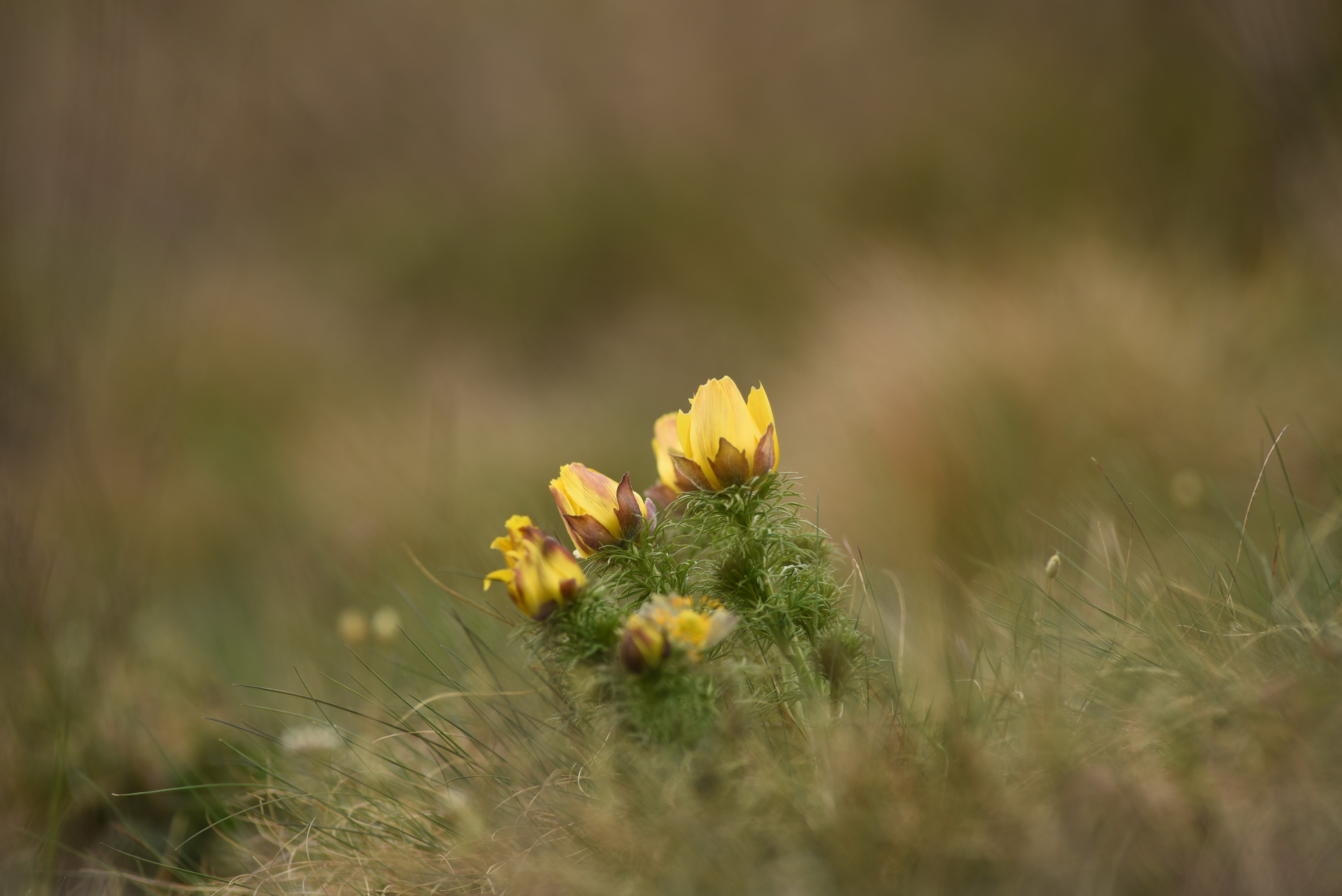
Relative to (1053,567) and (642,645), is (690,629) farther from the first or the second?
(1053,567)

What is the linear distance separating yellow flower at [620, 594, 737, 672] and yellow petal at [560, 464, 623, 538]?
11 cm

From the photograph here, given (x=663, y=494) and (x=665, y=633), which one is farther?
(x=663, y=494)

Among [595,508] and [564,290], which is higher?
[595,508]

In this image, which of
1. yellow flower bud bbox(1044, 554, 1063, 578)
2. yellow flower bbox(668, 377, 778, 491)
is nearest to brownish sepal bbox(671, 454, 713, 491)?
yellow flower bbox(668, 377, 778, 491)

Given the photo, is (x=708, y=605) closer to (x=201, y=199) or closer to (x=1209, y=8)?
(x=1209, y=8)

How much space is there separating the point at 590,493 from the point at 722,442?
0.41 feet

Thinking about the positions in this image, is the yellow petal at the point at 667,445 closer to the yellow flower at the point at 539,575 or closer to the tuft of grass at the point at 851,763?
the tuft of grass at the point at 851,763

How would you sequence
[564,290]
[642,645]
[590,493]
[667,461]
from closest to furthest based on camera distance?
[642,645], [590,493], [667,461], [564,290]

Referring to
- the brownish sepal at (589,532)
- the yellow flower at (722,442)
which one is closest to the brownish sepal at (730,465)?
the yellow flower at (722,442)

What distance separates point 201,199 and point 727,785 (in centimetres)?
650

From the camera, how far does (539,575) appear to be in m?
0.64

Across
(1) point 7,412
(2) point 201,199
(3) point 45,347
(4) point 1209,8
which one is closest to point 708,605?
(4) point 1209,8

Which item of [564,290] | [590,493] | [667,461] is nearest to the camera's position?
[590,493]

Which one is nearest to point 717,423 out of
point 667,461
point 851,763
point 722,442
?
point 722,442
